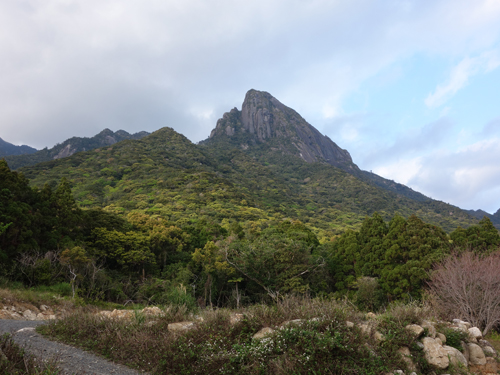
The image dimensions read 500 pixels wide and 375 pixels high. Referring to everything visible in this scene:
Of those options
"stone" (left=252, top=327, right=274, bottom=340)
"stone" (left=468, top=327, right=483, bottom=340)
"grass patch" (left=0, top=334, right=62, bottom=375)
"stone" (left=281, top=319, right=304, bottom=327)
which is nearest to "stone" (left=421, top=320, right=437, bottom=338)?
"stone" (left=468, top=327, right=483, bottom=340)

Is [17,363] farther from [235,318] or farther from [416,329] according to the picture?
[416,329]

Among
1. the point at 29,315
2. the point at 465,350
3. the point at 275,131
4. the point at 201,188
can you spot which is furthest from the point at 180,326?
the point at 275,131

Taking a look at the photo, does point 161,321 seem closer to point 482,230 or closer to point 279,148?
point 482,230

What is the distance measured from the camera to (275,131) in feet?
565

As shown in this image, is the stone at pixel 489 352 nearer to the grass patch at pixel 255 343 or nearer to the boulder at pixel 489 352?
the boulder at pixel 489 352

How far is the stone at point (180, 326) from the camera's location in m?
5.93

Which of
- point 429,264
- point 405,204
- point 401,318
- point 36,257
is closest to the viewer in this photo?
point 401,318

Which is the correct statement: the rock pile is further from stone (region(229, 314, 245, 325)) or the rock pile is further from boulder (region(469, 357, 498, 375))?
stone (region(229, 314, 245, 325))

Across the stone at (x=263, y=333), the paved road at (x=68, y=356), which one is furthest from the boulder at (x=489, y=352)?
the paved road at (x=68, y=356)

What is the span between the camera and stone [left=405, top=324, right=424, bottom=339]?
5551mm

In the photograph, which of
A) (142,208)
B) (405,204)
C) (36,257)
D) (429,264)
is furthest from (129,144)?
(405,204)

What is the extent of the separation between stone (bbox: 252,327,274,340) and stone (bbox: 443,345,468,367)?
147 inches

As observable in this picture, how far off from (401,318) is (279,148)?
507 ft

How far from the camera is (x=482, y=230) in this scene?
739 inches
